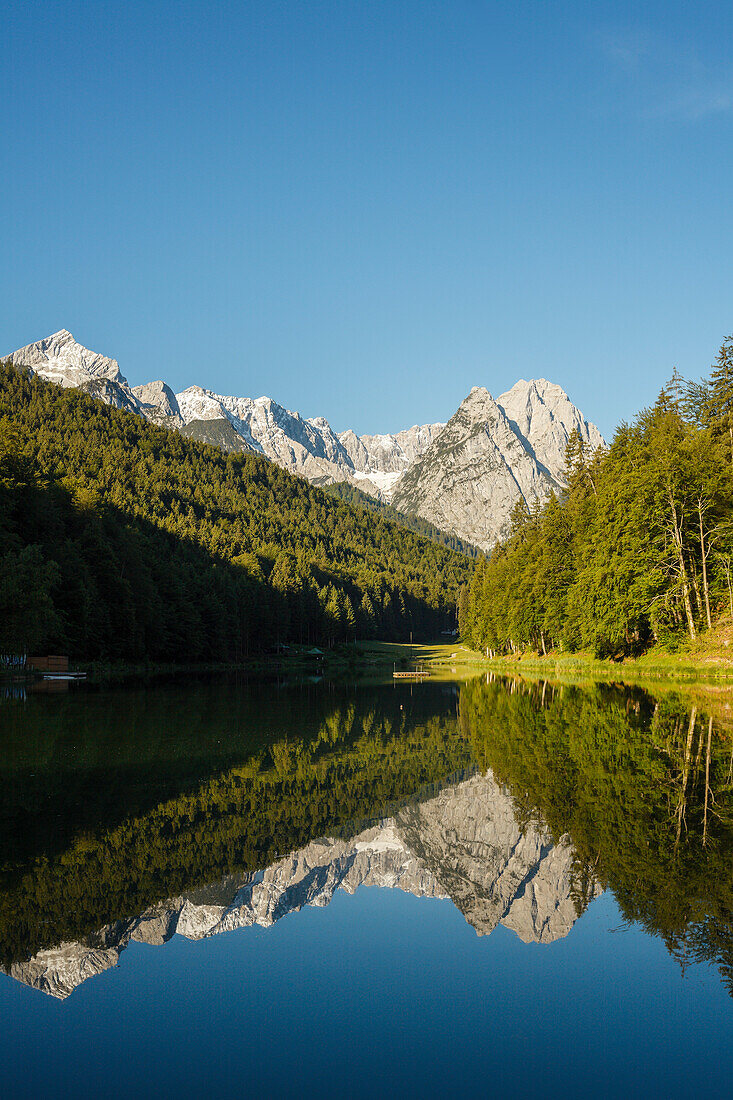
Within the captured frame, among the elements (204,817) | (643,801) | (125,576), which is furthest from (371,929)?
(125,576)

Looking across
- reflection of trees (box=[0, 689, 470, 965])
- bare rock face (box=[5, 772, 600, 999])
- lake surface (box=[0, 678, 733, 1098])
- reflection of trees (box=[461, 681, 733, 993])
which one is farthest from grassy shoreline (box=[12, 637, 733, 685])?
bare rock face (box=[5, 772, 600, 999])

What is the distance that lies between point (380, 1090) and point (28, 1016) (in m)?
3.10

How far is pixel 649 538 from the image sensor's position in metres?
50.1

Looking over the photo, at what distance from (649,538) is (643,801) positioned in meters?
40.3

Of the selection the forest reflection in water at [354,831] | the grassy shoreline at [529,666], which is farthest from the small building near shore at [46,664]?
the forest reflection in water at [354,831]

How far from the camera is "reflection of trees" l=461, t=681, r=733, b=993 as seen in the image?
7.89 meters

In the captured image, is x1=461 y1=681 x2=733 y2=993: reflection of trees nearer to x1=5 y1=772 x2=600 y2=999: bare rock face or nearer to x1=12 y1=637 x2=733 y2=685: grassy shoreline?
x1=5 y1=772 x2=600 y2=999: bare rock face

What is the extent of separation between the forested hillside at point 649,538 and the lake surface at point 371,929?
1271 inches

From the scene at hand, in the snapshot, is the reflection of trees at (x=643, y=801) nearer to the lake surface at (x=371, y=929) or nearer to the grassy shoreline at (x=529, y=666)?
the lake surface at (x=371, y=929)

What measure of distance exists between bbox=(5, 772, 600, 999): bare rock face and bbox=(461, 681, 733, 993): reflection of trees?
1.71ft

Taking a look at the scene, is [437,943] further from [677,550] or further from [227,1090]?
[677,550]

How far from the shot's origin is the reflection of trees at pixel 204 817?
848 cm

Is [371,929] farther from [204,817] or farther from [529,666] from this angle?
[529,666]

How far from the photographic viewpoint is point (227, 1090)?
5.13 meters
